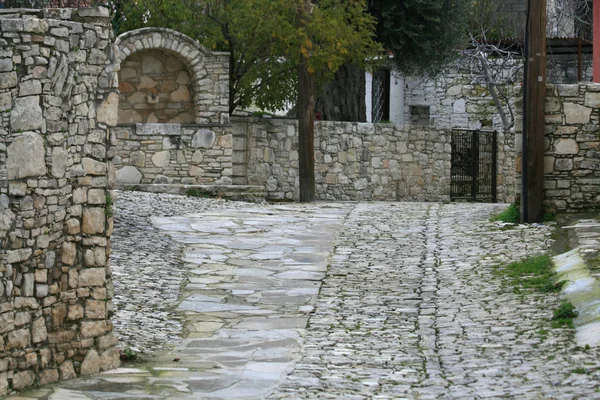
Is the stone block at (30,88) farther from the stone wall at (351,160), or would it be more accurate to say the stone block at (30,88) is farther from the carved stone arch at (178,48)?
the stone wall at (351,160)

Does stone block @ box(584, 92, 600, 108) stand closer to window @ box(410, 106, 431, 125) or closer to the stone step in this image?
the stone step

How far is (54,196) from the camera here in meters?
7.20

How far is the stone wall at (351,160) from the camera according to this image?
21.8 meters

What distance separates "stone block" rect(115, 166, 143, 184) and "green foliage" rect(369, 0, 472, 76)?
735cm

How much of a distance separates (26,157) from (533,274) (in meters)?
5.59

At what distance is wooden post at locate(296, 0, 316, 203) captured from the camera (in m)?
20.8

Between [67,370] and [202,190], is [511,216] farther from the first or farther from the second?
[67,370]

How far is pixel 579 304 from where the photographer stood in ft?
28.2

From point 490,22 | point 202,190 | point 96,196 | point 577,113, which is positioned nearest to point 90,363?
point 96,196

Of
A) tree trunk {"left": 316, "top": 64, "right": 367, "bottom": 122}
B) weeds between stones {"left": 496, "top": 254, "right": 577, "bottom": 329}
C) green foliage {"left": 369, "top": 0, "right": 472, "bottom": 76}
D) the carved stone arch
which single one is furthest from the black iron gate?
weeds between stones {"left": 496, "top": 254, "right": 577, "bottom": 329}

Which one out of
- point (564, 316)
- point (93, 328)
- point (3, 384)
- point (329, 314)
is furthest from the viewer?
point (329, 314)

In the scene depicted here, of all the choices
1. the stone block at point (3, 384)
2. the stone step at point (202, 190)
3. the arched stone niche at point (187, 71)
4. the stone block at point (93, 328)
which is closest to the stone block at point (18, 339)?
the stone block at point (3, 384)

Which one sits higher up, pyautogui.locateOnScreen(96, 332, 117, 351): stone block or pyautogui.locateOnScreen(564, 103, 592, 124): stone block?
pyautogui.locateOnScreen(564, 103, 592, 124): stone block

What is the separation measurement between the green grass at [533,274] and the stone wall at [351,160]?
433 inches
